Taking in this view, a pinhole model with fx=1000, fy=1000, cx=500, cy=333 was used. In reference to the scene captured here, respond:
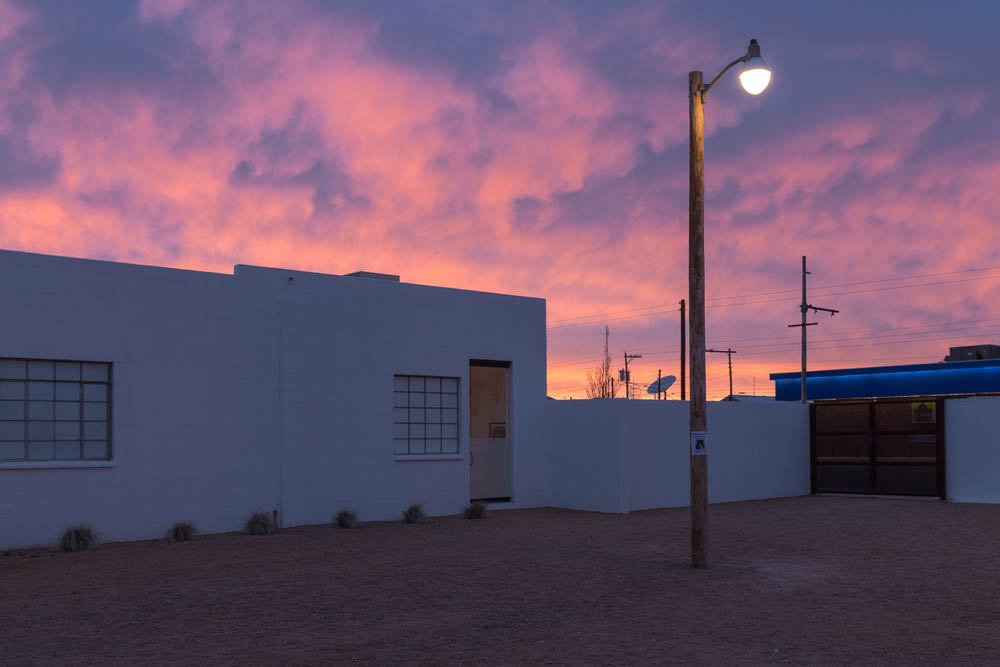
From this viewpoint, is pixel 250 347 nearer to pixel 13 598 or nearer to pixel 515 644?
pixel 13 598

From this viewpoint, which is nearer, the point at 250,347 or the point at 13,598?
the point at 13,598

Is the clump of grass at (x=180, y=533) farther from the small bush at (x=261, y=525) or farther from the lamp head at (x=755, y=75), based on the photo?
the lamp head at (x=755, y=75)

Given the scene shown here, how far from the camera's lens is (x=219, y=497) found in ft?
55.7

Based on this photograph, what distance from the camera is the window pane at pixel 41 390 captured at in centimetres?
1512

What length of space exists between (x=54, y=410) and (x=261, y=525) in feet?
12.4

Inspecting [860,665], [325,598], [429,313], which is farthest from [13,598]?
[429,313]

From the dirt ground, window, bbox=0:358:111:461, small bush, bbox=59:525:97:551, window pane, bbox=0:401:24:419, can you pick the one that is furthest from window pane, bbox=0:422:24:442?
the dirt ground

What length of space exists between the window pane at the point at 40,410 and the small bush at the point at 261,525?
3685mm

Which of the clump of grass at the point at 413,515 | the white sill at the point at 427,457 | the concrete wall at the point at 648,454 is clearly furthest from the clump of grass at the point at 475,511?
the concrete wall at the point at 648,454

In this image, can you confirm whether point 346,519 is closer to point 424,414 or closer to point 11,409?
point 424,414

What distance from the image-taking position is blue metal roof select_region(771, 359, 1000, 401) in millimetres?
52281

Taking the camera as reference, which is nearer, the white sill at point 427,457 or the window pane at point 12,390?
the window pane at point 12,390

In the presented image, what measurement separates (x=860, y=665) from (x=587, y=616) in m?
2.65

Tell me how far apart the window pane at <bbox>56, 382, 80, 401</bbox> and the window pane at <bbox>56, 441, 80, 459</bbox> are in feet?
2.27
